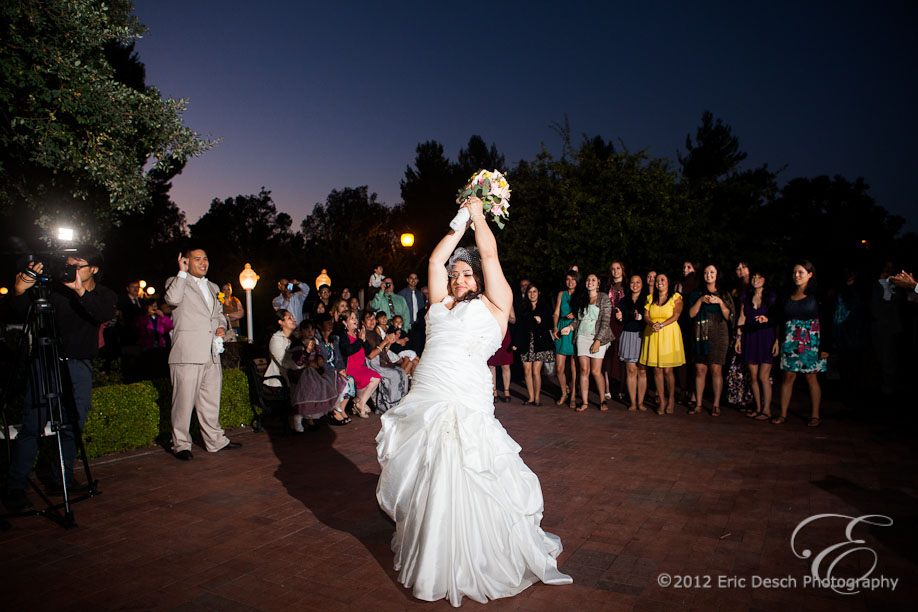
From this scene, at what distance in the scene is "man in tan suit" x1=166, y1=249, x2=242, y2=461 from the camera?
6348 mm

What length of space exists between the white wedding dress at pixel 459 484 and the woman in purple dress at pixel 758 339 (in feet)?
18.6

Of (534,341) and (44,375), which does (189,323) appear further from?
(534,341)

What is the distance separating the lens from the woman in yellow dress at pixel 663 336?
8.46 metres

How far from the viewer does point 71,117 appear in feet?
30.0

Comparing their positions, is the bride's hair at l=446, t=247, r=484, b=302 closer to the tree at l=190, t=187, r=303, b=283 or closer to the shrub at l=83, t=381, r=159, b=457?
the shrub at l=83, t=381, r=159, b=457

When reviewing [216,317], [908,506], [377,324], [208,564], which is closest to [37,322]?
[216,317]

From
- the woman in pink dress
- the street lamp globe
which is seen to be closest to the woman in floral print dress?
the woman in pink dress

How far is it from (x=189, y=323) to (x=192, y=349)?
1.00ft

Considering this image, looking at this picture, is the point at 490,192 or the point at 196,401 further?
the point at 196,401

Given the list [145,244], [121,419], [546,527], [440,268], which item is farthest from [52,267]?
[145,244]

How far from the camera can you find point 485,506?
3336 millimetres

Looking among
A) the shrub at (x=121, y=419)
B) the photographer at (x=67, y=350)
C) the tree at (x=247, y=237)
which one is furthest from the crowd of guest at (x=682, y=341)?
the tree at (x=247, y=237)

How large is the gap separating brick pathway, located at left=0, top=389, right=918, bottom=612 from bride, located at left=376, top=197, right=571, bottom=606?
→ 186 millimetres

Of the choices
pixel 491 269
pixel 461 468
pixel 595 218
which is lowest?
pixel 461 468
